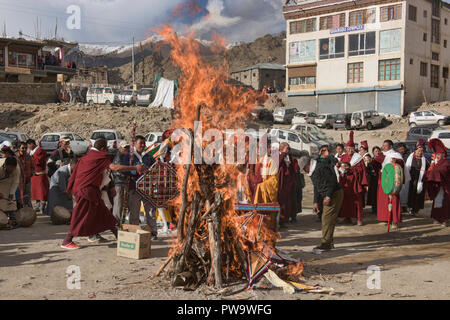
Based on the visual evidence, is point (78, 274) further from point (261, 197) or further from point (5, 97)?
point (5, 97)

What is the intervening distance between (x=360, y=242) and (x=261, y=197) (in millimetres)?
2246

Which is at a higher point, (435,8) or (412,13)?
(435,8)

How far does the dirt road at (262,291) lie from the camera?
5.20 metres

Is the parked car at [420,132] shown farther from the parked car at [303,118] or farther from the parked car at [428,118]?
the parked car at [303,118]

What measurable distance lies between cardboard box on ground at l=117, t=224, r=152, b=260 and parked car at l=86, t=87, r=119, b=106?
34.2 metres

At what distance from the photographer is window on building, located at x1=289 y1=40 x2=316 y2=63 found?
47.0 meters

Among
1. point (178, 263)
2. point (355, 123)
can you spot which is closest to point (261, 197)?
point (178, 263)

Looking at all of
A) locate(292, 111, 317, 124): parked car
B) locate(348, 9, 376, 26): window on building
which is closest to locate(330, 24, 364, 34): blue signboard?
locate(348, 9, 376, 26): window on building

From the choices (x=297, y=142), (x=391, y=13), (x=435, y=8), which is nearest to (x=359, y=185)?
(x=297, y=142)

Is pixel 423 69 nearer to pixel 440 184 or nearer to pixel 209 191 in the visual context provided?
pixel 440 184

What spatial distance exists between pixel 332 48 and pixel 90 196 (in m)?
42.5

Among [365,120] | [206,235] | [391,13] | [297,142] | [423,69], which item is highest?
[391,13]

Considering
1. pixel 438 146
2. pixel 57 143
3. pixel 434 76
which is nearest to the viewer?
pixel 438 146

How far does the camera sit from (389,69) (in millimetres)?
41562
